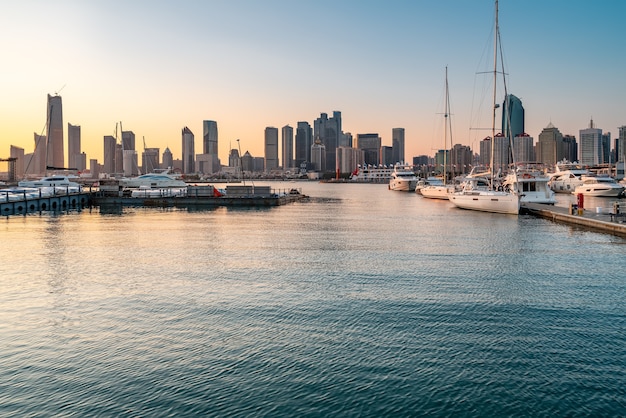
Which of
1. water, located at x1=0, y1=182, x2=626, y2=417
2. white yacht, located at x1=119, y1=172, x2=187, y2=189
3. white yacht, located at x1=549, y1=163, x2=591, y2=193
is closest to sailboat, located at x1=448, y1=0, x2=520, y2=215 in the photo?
water, located at x1=0, y1=182, x2=626, y2=417

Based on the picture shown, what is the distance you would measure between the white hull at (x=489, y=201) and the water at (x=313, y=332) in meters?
24.8

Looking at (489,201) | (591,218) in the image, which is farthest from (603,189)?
(591,218)

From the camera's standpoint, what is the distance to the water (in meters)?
12.2

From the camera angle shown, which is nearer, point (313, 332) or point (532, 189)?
point (313, 332)

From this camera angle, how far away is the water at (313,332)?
12250 mm

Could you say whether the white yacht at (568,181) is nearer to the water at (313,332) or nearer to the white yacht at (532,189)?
the white yacht at (532,189)

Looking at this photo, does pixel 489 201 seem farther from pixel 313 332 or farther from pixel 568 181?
pixel 568 181

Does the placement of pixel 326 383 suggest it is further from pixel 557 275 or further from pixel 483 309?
pixel 557 275

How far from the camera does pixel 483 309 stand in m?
19.6

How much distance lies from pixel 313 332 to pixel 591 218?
3804cm

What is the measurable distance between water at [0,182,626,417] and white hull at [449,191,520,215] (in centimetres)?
2478

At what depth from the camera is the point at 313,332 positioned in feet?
55.4

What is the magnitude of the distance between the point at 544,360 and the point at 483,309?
5.14 metres

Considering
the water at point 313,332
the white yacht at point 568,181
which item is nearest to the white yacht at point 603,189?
the white yacht at point 568,181
